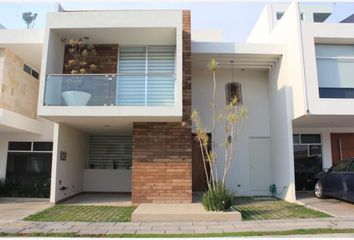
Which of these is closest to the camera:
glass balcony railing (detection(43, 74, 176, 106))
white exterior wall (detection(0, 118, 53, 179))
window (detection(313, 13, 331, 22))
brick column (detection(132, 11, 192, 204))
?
glass balcony railing (detection(43, 74, 176, 106))

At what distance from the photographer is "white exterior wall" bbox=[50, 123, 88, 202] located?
11711 mm

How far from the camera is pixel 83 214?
9.82 meters

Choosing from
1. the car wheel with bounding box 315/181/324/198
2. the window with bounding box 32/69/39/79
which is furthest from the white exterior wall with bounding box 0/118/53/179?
the car wheel with bounding box 315/181/324/198

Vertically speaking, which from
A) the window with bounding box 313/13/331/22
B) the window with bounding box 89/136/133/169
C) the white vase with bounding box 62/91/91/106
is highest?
the window with bounding box 313/13/331/22

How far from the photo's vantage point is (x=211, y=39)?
17.0 m

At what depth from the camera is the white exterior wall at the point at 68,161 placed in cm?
1171

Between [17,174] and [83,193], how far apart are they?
9.09 ft

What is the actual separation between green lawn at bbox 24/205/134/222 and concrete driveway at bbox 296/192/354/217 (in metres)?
5.76

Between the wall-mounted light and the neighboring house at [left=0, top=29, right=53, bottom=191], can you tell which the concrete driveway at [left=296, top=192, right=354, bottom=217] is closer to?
the wall-mounted light

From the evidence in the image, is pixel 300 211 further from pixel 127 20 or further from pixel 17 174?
pixel 17 174

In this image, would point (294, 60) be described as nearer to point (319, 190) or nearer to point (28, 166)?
point (319, 190)

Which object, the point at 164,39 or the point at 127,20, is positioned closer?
the point at 127,20

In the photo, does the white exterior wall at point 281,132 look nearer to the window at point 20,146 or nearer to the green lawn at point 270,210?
the green lawn at point 270,210

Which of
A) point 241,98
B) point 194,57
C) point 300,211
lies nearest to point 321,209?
point 300,211
